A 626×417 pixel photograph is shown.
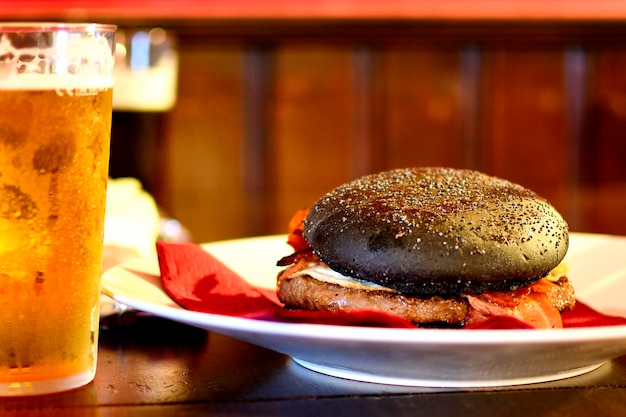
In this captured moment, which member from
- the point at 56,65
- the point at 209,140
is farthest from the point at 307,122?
the point at 56,65

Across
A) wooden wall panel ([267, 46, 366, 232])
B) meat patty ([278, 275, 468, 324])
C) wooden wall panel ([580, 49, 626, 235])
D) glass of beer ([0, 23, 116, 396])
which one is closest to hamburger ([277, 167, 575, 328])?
meat patty ([278, 275, 468, 324])

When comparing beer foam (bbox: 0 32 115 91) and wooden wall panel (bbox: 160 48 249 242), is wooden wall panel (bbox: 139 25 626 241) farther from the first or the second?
beer foam (bbox: 0 32 115 91)

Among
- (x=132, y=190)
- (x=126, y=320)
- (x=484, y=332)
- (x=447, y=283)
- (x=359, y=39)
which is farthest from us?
(x=359, y=39)

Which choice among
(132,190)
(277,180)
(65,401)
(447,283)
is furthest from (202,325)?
(277,180)

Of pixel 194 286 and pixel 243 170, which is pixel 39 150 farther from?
pixel 243 170

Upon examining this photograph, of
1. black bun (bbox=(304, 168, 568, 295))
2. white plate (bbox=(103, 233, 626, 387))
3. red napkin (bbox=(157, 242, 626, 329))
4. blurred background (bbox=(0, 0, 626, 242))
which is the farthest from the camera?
blurred background (bbox=(0, 0, 626, 242))
